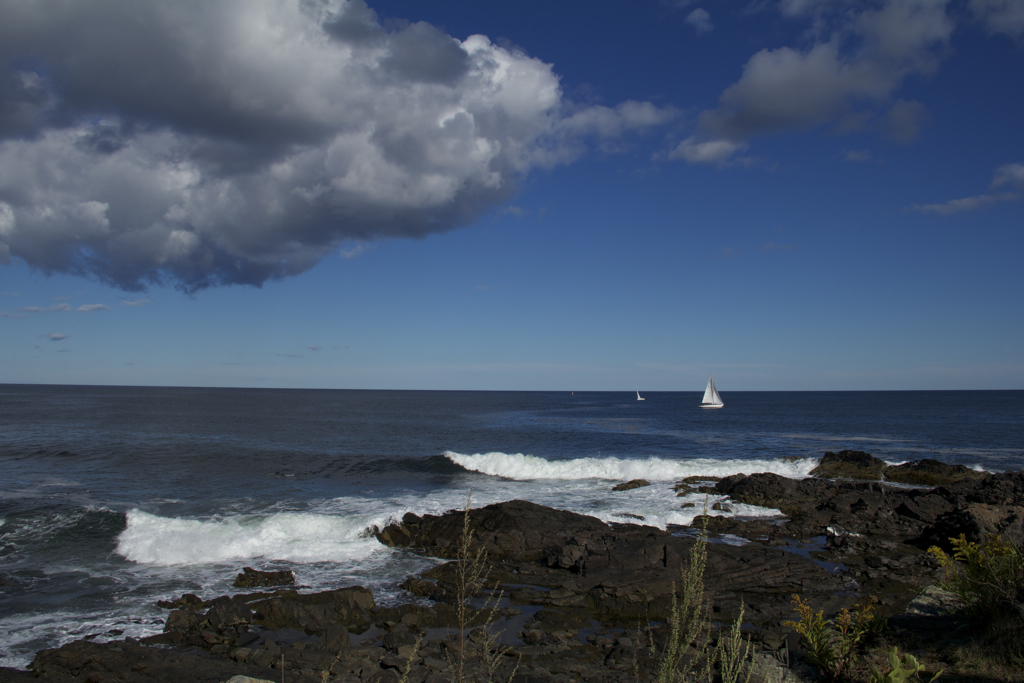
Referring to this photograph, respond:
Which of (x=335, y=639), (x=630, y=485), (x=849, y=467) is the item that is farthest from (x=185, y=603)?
(x=849, y=467)

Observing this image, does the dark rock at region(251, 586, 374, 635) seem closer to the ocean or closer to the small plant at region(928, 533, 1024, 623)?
the ocean

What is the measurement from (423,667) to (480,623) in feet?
8.05

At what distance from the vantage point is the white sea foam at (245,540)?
15.9m

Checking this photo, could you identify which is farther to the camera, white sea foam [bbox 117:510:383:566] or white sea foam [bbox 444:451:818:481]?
white sea foam [bbox 444:451:818:481]

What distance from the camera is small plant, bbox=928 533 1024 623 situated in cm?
783

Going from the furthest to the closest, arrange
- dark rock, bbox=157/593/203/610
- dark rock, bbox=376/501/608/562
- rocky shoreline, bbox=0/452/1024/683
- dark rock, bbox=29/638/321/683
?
dark rock, bbox=376/501/608/562, dark rock, bbox=157/593/203/610, rocky shoreline, bbox=0/452/1024/683, dark rock, bbox=29/638/321/683

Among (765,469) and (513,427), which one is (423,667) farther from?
(513,427)

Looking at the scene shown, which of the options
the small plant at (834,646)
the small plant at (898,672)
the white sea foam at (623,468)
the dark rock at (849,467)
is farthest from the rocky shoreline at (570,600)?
the white sea foam at (623,468)

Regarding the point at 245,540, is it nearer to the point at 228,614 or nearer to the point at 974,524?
the point at 228,614

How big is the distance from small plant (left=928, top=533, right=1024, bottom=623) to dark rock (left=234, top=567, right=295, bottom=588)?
1358 centimetres

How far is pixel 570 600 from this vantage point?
40.9 feet

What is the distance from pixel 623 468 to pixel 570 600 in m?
19.5

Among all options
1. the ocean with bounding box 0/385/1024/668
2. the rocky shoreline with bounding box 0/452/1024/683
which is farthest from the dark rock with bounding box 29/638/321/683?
the ocean with bounding box 0/385/1024/668

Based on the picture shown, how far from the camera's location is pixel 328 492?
1020 inches
